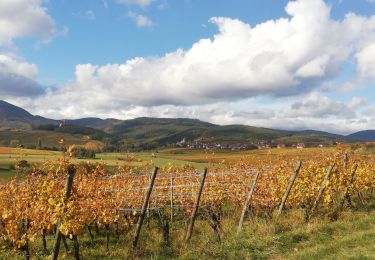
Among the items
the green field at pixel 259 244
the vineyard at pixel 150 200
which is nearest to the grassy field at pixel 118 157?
the vineyard at pixel 150 200

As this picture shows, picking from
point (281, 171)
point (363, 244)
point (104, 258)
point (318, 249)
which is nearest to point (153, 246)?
point (104, 258)

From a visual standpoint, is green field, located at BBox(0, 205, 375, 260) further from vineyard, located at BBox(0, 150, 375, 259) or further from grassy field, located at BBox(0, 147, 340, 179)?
grassy field, located at BBox(0, 147, 340, 179)

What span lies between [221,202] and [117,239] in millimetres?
5309

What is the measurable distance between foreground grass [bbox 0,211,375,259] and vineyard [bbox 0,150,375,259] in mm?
414

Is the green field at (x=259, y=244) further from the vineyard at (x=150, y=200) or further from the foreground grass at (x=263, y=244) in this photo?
the vineyard at (x=150, y=200)

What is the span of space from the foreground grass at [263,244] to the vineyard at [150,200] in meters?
0.41

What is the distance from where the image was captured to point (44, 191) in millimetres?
10805

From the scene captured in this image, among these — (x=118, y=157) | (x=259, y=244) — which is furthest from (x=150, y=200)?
(x=118, y=157)

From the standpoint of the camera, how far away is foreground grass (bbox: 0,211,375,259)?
11.8m

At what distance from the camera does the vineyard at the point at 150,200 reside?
453 inches

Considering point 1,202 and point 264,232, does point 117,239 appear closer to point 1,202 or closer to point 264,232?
point 1,202

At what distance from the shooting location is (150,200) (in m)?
21.0

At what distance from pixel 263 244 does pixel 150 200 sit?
31.0ft

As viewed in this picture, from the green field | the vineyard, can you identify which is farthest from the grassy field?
the green field
